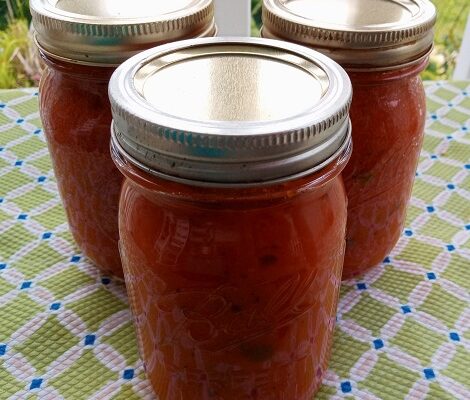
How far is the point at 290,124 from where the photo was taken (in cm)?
39

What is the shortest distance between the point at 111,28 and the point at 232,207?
0.70 ft

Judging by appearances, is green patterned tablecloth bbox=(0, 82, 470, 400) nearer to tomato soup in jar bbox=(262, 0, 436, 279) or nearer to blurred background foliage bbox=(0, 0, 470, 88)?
tomato soup in jar bbox=(262, 0, 436, 279)

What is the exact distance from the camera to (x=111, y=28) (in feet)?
1.69

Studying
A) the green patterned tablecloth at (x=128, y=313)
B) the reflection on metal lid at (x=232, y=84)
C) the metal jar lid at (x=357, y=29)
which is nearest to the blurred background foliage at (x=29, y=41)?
the green patterned tablecloth at (x=128, y=313)

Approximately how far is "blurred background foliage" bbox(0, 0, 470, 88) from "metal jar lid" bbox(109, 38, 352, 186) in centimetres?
81

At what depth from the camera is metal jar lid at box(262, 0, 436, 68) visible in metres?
0.53

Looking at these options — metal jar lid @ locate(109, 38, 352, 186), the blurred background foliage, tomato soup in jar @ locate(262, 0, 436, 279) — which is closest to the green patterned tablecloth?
tomato soup in jar @ locate(262, 0, 436, 279)

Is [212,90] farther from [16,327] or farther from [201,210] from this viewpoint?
[16,327]

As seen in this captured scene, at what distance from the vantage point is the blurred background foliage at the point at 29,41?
130cm

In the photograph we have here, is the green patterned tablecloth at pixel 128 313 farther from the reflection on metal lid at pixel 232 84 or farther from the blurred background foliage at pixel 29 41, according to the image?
the blurred background foliage at pixel 29 41

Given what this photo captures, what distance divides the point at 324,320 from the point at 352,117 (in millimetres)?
193

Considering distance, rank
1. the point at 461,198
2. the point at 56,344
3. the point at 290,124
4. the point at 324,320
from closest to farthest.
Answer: the point at 290,124, the point at 324,320, the point at 56,344, the point at 461,198

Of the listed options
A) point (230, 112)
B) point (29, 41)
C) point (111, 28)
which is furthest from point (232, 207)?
point (29, 41)

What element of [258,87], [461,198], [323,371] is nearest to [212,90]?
[258,87]
